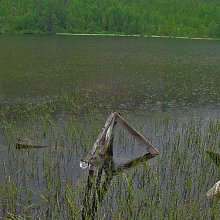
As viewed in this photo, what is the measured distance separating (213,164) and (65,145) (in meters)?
8.25

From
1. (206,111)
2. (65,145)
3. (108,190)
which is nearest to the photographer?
(108,190)

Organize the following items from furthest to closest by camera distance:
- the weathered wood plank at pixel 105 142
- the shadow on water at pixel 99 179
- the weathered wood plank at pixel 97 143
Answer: the weathered wood plank at pixel 105 142 → the weathered wood plank at pixel 97 143 → the shadow on water at pixel 99 179

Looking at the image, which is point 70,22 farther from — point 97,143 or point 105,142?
point 97,143

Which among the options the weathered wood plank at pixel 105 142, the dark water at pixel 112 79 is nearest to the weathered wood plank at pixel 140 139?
the weathered wood plank at pixel 105 142

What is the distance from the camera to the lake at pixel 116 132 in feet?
39.6

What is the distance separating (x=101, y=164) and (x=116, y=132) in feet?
19.6

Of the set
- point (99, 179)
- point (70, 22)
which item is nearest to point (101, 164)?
point (99, 179)

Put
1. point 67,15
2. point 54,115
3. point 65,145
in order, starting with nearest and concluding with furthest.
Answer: point 65,145 → point 54,115 → point 67,15

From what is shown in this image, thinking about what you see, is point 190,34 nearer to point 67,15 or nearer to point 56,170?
point 67,15

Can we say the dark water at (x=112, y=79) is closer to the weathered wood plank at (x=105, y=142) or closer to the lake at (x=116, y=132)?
the lake at (x=116, y=132)

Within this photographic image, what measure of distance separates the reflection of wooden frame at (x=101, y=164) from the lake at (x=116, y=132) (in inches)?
12.2

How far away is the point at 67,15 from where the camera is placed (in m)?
184

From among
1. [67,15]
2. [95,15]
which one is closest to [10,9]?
[67,15]

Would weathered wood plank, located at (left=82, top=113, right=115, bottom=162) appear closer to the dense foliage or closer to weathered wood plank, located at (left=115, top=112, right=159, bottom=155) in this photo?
weathered wood plank, located at (left=115, top=112, right=159, bottom=155)
